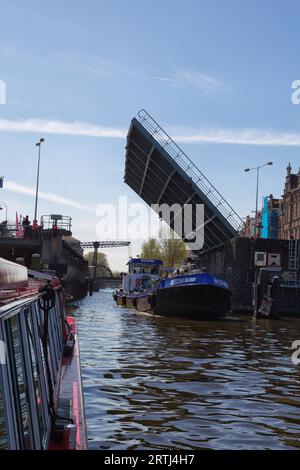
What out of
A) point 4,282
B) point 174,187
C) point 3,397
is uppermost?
point 174,187

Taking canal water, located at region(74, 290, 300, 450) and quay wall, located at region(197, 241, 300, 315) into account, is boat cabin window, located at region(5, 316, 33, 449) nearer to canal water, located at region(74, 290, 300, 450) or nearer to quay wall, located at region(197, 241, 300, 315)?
canal water, located at region(74, 290, 300, 450)

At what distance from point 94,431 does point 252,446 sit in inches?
84.7

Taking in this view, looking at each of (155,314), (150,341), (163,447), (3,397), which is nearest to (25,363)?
(3,397)

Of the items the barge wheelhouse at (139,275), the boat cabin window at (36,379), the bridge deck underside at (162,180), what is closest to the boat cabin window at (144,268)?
the barge wheelhouse at (139,275)

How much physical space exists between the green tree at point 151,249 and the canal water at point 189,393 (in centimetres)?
5524

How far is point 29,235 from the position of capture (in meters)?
40.4

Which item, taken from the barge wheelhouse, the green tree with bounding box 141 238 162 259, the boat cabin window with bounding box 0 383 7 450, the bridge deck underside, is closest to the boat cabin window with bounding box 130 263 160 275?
the barge wheelhouse

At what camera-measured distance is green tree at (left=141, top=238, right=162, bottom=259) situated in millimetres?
75469

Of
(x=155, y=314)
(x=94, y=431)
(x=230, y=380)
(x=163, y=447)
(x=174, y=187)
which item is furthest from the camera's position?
(x=174, y=187)

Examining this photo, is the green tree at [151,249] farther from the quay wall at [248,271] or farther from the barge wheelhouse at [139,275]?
the quay wall at [248,271]

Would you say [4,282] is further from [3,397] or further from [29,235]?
[29,235]

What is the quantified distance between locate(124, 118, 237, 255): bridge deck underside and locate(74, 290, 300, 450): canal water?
1689 centimetres

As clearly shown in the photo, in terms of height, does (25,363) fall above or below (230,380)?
above

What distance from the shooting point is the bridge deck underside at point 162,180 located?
35.2 metres
